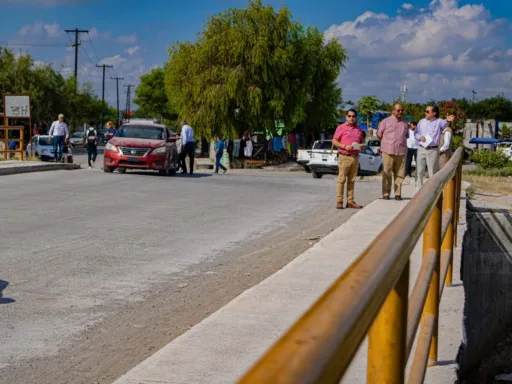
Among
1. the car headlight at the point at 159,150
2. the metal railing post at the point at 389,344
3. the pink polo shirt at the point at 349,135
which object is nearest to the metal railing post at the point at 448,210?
the metal railing post at the point at 389,344

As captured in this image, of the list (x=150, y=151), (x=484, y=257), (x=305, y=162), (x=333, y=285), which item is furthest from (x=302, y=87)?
(x=333, y=285)

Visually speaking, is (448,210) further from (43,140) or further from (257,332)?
(43,140)

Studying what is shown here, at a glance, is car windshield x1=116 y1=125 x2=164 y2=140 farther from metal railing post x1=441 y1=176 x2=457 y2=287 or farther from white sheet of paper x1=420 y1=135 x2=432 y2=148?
metal railing post x1=441 y1=176 x2=457 y2=287

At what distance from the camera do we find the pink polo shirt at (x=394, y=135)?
1524cm

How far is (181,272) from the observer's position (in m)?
9.02

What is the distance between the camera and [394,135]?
50.0 ft

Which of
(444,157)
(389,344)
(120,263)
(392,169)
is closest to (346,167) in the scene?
(392,169)

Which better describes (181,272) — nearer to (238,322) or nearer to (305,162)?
(238,322)

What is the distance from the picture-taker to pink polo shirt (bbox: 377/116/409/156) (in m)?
15.2

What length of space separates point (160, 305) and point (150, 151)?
18.9 metres

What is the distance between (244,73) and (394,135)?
28.3 meters

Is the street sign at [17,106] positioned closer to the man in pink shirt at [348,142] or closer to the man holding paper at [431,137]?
the man in pink shirt at [348,142]

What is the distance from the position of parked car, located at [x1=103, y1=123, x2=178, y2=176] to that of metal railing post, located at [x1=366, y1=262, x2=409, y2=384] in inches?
943

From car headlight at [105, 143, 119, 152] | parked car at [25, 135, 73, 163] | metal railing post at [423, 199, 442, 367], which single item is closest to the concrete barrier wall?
metal railing post at [423, 199, 442, 367]
